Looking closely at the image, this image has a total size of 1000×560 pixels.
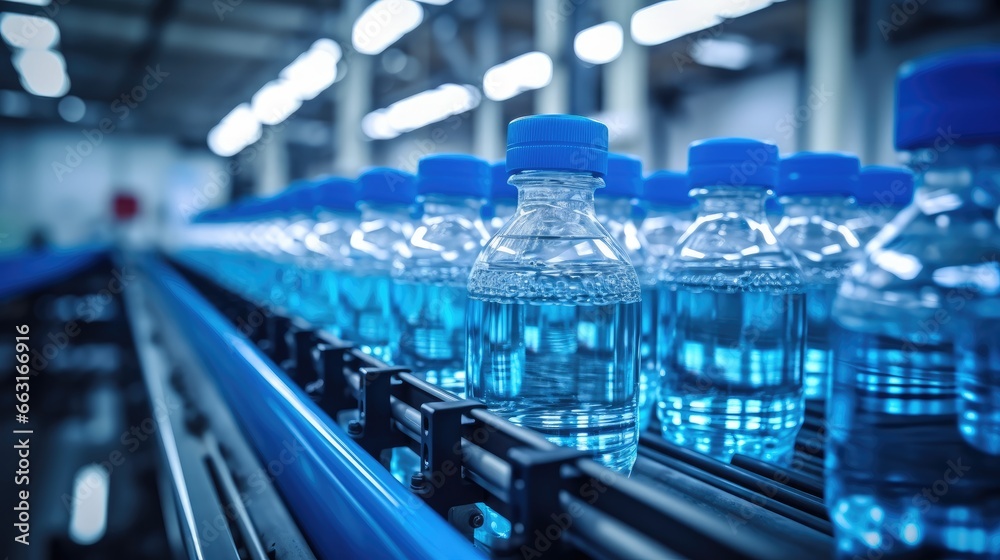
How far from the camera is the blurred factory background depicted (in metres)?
4.10

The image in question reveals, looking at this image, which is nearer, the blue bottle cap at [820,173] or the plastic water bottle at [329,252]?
the blue bottle cap at [820,173]

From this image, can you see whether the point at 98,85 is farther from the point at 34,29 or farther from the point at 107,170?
the point at 107,170

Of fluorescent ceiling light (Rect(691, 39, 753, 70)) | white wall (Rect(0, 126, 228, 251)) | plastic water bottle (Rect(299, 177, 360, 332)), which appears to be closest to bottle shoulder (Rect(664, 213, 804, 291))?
plastic water bottle (Rect(299, 177, 360, 332))

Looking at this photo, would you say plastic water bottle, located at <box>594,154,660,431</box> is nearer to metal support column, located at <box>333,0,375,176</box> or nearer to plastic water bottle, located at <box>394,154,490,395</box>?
plastic water bottle, located at <box>394,154,490,395</box>

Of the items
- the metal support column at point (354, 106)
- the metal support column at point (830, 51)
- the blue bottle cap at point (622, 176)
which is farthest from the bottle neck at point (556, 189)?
the metal support column at point (354, 106)

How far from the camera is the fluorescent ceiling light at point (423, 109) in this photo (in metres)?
7.55

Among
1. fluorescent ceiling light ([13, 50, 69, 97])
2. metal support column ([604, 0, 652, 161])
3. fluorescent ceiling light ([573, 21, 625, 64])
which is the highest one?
fluorescent ceiling light ([13, 50, 69, 97])

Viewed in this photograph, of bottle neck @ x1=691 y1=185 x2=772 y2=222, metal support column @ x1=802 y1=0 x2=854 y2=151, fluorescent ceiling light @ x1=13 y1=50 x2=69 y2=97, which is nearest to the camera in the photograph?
bottle neck @ x1=691 y1=185 x2=772 y2=222

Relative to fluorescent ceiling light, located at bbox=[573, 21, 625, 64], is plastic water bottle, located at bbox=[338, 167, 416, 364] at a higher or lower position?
lower

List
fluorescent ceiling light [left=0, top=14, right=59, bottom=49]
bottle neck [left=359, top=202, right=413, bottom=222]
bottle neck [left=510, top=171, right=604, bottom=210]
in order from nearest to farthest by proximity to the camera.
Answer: bottle neck [left=510, top=171, right=604, bottom=210]
bottle neck [left=359, top=202, right=413, bottom=222]
fluorescent ceiling light [left=0, top=14, right=59, bottom=49]

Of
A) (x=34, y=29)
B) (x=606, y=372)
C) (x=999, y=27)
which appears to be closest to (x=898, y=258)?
(x=606, y=372)

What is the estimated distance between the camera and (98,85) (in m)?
8.01

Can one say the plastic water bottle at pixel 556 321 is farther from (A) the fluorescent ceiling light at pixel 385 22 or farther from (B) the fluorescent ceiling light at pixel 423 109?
(B) the fluorescent ceiling light at pixel 423 109

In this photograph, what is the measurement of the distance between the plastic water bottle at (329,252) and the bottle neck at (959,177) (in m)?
1.12
